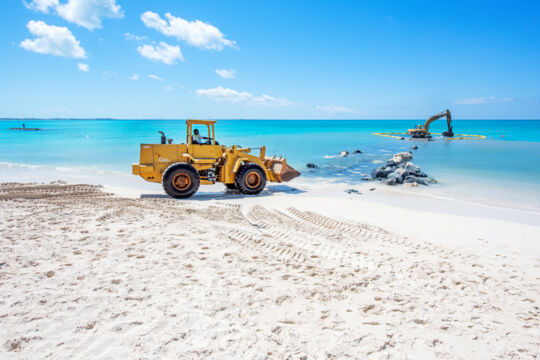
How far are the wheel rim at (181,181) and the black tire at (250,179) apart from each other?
1.34m

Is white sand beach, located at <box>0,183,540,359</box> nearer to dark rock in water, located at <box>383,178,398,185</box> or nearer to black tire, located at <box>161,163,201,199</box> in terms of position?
black tire, located at <box>161,163,201,199</box>

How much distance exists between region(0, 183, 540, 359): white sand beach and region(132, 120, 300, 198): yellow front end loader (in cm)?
206

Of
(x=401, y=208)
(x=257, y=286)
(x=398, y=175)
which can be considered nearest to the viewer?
(x=257, y=286)

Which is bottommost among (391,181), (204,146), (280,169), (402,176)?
(391,181)

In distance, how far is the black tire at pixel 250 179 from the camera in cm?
936

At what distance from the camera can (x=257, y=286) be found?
3.75 m

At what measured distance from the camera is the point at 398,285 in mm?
3957

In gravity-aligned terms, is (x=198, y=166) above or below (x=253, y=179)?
above

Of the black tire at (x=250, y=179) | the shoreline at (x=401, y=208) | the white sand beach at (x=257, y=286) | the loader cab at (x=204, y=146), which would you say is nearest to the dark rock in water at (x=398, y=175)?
the shoreline at (x=401, y=208)

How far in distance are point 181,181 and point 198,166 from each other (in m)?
0.66

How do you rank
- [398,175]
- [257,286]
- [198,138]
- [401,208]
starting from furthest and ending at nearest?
[398,175] < [198,138] < [401,208] < [257,286]

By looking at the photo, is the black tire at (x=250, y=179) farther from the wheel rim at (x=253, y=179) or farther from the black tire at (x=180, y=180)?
the black tire at (x=180, y=180)

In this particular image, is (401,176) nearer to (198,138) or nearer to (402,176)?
(402,176)

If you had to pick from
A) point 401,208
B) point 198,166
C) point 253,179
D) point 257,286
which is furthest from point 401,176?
point 257,286
